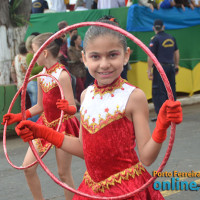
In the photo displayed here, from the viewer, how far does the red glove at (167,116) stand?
257 cm

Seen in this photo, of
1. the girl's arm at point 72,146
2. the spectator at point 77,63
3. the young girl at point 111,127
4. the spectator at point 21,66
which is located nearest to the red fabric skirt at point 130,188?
the young girl at point 111,127

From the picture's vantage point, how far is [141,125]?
295 cm

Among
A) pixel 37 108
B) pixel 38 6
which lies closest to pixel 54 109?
pixel 37 108

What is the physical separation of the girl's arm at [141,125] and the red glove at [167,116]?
11cm

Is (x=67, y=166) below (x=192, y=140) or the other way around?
the other way around

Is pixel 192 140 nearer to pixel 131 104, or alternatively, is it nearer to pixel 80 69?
pixel 80 69

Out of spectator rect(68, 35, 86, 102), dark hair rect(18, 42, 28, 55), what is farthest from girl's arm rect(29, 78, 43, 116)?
spectator rect(68, 35, 86, 102)

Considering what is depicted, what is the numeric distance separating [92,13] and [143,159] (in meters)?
9.65

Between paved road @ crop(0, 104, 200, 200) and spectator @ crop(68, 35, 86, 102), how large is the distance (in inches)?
106

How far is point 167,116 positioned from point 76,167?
170 inches

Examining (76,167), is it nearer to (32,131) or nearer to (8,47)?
(32,131)

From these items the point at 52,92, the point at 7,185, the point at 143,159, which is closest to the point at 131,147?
the point at 143,159

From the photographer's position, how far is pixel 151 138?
111 inches

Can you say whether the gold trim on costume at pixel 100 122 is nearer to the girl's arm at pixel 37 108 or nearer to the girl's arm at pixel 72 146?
the girl's arm at pixel 72 146
